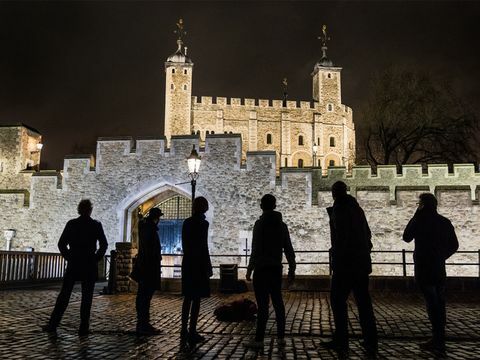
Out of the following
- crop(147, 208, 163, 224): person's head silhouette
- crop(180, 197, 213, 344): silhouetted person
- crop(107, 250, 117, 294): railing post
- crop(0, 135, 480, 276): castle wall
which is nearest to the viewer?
crop(180, 197, 213, 344): silhouetted person

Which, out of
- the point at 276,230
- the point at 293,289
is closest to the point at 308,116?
the point at 293,289

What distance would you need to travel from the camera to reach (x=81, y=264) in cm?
616

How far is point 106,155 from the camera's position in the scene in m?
19.2

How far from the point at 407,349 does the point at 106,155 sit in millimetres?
15771

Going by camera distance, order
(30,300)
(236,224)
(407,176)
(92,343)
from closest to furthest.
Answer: (92,343) → (30,300) → (236,224) → (407,176)

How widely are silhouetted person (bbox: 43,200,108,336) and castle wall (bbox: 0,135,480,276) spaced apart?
11878 millimetres

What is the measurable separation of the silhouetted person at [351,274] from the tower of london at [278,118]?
57655 mm

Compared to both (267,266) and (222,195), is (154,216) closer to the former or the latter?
(267,266)

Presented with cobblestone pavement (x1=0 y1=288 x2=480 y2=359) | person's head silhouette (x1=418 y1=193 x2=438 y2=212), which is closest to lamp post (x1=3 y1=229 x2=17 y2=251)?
cobblestone pavement (x1=0 y1=288 x2=480 y2=359)

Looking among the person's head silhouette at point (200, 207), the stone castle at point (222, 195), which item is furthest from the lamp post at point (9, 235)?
the person's head silhouette at point (200, 207)

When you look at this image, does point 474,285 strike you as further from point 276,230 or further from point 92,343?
point 92,343

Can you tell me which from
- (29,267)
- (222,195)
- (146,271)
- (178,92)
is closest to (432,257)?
(146,271)

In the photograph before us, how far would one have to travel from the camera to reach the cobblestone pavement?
4.95 metres

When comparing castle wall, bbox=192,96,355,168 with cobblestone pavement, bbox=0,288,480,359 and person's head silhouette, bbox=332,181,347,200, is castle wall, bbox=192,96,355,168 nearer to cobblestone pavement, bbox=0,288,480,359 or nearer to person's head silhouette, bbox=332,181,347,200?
cobblestone pavement, bbox=0,288,480,359
